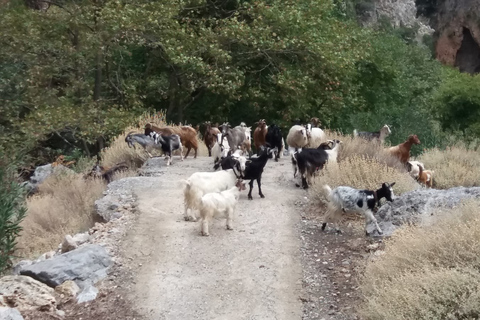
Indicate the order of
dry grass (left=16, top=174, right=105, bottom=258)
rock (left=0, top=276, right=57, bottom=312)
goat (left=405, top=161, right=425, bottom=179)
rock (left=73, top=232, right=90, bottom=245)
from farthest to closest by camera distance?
goat (left=405, top=161, right=425, bottom=179)
dry grass (left=16, top=174, right=105, bottom=258)
rock (left=73, top=232, right=90, bottom=245)
rock (left=0, top=276, right=57, bottom=312)

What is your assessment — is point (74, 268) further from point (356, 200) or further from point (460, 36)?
point (460, 36)

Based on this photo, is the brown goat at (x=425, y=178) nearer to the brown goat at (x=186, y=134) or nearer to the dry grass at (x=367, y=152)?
the dry grass at (x=367, y=152)

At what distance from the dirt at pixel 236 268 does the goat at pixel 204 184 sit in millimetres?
347

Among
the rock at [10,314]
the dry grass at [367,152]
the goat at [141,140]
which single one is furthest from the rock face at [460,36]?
the rock at [10,314]

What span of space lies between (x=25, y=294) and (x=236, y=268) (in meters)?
2.71

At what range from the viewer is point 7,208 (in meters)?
8.28

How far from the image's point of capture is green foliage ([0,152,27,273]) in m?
8.28

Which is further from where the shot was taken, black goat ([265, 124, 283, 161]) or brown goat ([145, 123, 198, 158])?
brown goat ([145, 123, 198, 158])

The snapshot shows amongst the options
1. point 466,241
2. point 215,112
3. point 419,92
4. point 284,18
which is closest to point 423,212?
point 466,241

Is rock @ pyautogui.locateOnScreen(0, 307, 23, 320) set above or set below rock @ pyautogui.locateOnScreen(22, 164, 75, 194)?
above

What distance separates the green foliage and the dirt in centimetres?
150

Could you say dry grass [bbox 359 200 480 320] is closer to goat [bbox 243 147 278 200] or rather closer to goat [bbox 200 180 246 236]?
goat [bbox 200 180 246 236]

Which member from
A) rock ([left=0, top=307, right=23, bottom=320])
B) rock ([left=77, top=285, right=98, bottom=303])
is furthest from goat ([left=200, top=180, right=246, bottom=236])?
rock ([left=0, top=307, right=23, bottom=320])

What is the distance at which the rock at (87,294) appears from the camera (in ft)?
24.9
